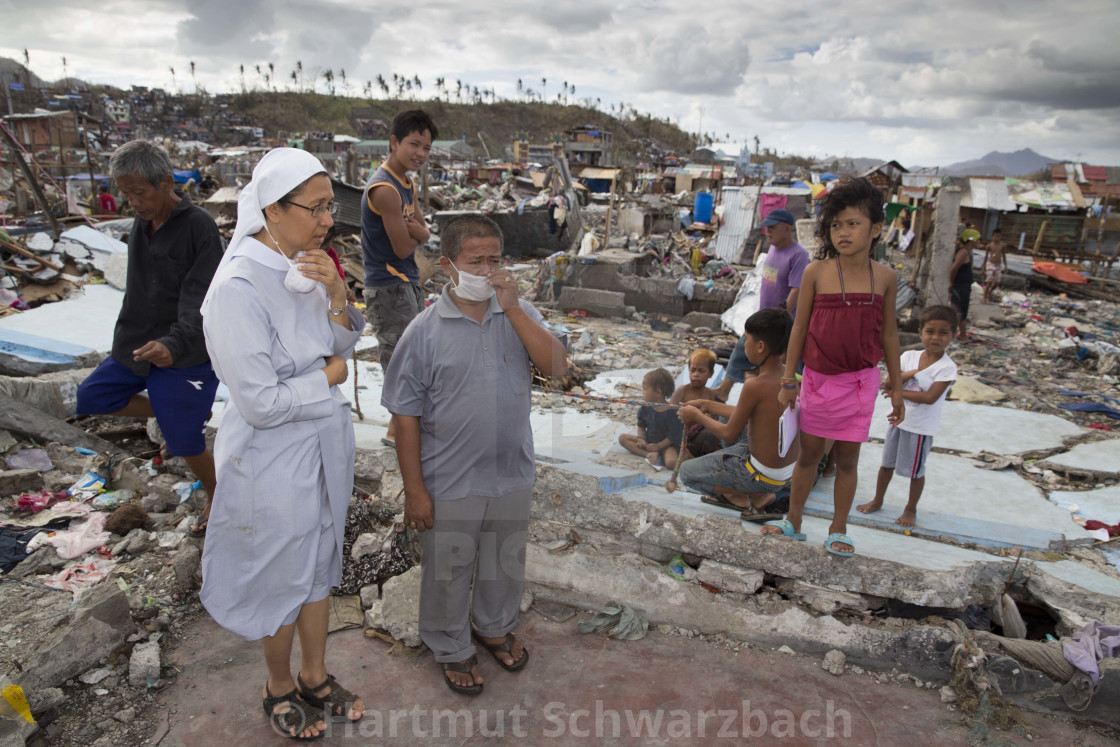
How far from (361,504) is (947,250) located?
9.23m

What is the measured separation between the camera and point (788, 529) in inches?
105

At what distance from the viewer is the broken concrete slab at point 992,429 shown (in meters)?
4.75

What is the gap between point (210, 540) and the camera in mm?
1864

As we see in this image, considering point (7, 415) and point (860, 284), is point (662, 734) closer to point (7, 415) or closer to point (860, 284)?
point (860, 284)

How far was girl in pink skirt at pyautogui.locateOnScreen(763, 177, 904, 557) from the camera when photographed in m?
2.52

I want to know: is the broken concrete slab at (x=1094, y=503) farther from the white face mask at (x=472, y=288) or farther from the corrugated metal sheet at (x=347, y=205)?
the corrugated metal sheet at (x=347, y=205)

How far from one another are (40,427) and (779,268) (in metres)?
4.92

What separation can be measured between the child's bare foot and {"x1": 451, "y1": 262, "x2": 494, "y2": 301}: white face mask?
2.59 metres

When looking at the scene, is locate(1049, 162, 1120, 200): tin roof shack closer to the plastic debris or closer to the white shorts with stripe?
the white shorts with stripe

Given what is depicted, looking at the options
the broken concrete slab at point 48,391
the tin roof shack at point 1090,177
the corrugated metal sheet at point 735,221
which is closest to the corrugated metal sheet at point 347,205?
the broken concrete slab at point 48,391

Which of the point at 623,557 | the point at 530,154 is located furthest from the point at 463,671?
the point at 530,154

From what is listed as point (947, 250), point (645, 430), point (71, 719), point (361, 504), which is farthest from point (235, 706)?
point (947, 250)

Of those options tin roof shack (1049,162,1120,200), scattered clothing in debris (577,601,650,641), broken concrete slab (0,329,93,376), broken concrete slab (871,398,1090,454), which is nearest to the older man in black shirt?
scattered clothing in debris (577,601,650,641)

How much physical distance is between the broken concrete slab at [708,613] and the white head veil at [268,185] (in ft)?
5.59
